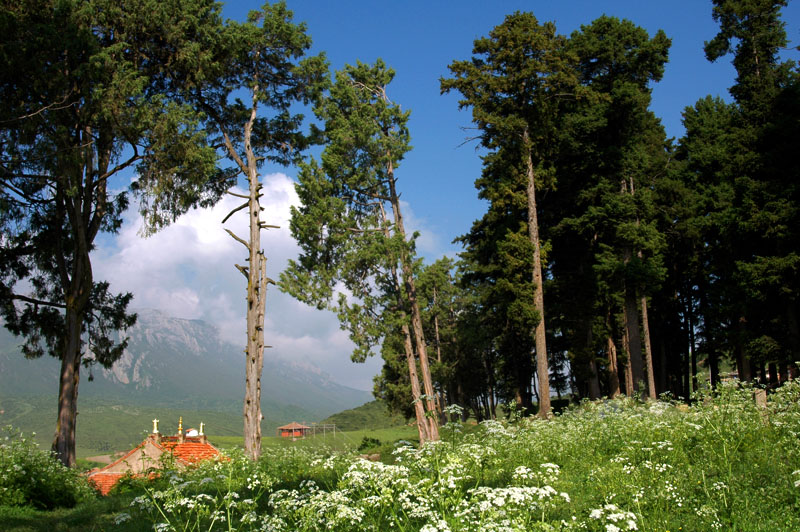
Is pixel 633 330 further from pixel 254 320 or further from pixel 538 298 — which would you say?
pixel 254 320

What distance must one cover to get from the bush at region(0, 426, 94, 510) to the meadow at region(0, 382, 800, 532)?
5 cm

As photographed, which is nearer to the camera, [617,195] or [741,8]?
[741,8]

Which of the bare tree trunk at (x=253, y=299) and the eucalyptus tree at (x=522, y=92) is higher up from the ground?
the eucalyptus tree at (x=522, y=92)

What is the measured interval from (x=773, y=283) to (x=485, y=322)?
14.4 meters

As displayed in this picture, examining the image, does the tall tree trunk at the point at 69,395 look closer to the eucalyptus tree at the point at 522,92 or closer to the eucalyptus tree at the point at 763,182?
the eucalyptus tree at the point at 522,92

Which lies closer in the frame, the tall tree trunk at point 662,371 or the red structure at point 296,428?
the tall tree trunk at point 662,371

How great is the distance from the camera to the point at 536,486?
5.34m

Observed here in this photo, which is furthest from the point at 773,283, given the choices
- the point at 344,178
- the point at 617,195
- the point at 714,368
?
the point at 344,178

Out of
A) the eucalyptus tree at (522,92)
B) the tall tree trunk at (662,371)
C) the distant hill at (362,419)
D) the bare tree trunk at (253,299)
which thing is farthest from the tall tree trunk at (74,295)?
the distant hill at (362,419)

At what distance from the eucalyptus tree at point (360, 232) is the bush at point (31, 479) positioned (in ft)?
28.7

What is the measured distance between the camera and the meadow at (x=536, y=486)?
4.38 metres

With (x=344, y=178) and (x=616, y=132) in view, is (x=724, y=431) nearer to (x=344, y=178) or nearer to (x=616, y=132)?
(x=344, y=178)

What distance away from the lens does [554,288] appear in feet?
79.5

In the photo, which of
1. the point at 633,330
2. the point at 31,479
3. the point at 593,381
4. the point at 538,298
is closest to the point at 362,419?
the point at 593,381
